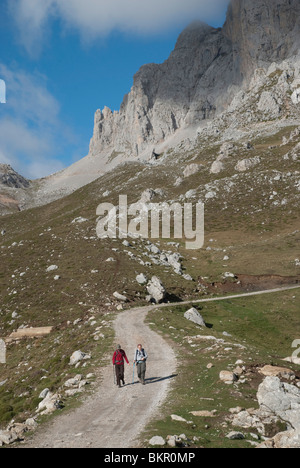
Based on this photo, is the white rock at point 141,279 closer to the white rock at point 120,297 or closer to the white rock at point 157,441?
the white rock at point 120,297

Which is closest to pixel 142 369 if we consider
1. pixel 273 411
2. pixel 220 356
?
pixel 220 356

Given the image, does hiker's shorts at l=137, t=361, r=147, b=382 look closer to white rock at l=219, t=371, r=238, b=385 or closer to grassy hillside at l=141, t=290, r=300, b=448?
grassy hillside at l=141, t=290, r=300, b=448

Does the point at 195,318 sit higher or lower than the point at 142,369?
lower

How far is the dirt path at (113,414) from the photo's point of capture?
11.9 meters

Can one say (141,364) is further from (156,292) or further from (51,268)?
(51,268)

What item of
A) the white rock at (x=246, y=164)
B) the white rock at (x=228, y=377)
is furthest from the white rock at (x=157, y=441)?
the white rock at (x=246, y=164)

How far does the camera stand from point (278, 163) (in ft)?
357

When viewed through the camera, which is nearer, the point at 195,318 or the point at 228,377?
the point at 228,377

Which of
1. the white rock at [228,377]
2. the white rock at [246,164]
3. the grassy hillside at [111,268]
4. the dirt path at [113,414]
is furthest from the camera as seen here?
the white rock at [246,164]

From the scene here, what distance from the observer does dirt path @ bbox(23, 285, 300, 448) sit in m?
11.9

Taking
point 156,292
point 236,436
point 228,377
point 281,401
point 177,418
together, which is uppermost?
point 156,292

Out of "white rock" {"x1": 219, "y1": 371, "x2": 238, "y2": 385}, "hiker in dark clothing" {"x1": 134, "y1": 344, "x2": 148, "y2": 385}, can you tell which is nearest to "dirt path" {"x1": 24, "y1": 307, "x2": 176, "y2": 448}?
"hiker in dark clothing" {"x1": 134, "y1": 344, "x2": 148, "y2": 385}

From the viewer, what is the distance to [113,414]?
14.8 metres
